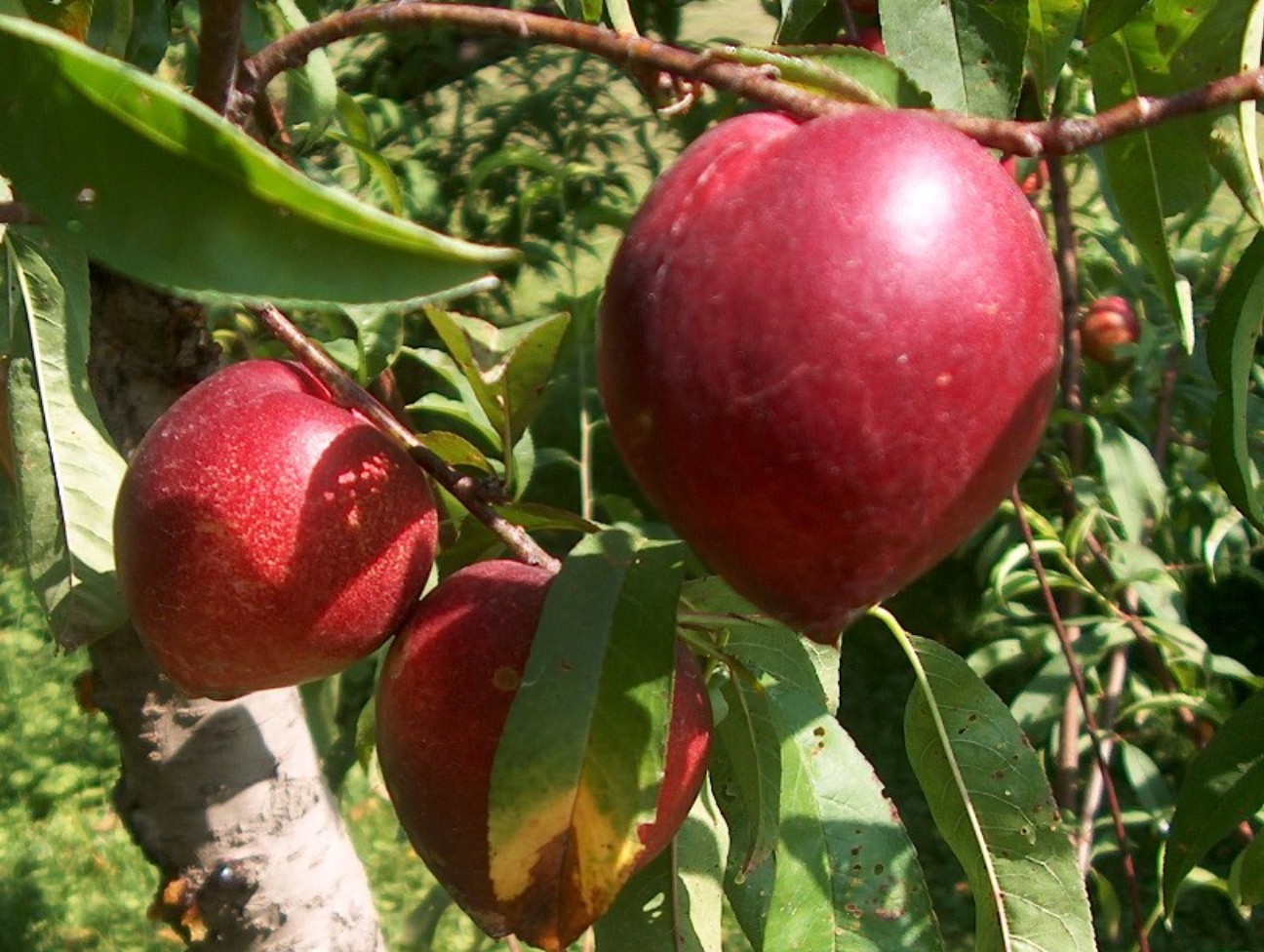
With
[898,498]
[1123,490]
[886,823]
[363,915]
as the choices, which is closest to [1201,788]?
[886,823]

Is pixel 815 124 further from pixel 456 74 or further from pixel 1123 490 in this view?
pixel 456 74

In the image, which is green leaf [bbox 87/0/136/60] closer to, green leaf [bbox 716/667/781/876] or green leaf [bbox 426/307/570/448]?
green leaf [bbox 426/307/570/448]

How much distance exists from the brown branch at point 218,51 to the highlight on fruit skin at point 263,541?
0.46 ft

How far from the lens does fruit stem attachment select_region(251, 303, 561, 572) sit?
72 centimetres

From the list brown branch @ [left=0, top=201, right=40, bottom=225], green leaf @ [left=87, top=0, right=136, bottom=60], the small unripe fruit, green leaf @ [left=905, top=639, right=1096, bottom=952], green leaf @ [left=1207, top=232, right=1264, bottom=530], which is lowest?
the small unripe fruit

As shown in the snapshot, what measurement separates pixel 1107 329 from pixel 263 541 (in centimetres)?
175

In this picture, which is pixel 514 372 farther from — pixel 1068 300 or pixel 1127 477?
pixel 1127 477

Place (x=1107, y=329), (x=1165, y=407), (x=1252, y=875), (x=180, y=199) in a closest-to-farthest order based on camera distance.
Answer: (x=180, y=199) < (x=1252, y=875) < (x=1165, y=407) < (x=1107, y=329)

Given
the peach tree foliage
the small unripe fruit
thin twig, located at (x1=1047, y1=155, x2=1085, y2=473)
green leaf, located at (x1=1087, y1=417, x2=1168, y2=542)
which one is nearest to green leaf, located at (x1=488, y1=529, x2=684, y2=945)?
the peach tree foliage

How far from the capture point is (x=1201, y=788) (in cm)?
83

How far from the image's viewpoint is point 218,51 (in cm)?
64

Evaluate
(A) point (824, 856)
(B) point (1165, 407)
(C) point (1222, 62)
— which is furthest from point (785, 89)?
(B) point (1165, 407)

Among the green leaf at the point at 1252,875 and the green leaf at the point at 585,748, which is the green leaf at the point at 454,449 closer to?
the green leaf at the point at 585,748

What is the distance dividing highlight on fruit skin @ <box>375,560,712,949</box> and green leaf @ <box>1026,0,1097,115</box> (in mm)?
303
